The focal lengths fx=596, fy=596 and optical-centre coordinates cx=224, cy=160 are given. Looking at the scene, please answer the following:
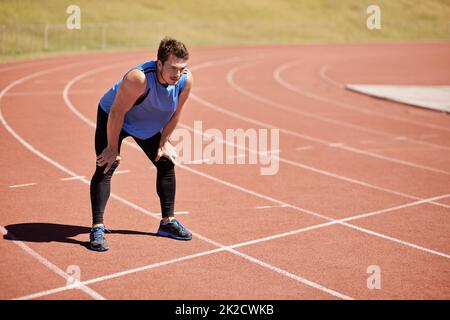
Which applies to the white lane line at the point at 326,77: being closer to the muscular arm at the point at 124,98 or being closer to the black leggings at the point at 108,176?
the black leggings at the point at 108,176

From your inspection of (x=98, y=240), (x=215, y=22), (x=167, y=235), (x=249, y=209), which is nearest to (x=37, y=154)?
(x=249, y=209)

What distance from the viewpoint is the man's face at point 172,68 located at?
5059mm

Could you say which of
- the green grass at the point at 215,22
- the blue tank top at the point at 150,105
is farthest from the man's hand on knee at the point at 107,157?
the green grass at the point at 215,22

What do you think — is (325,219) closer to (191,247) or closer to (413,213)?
(413,213)

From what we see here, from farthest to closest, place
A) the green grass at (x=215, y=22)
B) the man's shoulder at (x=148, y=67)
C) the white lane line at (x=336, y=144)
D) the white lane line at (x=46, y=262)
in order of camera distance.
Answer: the green grass at (x=215, y=22) < the white lane line at (x=336, y=144) < the man's shoulder at (x=148, y=67) < the white lane line at (x=46, y=262)

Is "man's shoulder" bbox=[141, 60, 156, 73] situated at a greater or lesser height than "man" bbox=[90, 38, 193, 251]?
greater

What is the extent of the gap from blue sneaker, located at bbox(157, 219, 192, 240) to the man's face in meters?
1.58

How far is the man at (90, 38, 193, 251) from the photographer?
16.7 feet

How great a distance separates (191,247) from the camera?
579 cm

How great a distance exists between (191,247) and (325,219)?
1.83m

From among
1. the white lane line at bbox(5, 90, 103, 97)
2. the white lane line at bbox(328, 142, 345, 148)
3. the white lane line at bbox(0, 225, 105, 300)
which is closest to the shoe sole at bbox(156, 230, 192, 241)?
the white lane line at bbox(0, 225, 105, 300)

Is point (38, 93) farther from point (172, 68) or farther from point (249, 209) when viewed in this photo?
point (172, 68)

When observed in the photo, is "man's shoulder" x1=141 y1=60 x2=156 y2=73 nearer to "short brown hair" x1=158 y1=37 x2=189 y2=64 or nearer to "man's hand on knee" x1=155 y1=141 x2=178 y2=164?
"short brown hair" x1=158 y1=37 x2=189 y2=64
